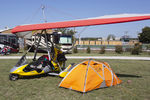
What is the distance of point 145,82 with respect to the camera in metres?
7.38

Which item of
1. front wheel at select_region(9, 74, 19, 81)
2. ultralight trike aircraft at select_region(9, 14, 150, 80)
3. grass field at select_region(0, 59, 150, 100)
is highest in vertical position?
ultralight trike aircraft at select_region(9, 14, 150, 80)

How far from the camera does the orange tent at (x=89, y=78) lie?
594 centimetres

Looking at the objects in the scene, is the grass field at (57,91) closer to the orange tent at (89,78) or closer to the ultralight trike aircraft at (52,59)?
the orange tent at (89,78)

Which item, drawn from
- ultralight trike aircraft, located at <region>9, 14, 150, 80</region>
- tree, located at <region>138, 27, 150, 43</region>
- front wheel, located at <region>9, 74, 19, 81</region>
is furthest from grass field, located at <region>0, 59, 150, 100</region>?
tree, located at <region>138, 27, 150, 43</region>

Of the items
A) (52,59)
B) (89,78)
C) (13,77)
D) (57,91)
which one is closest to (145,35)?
(52,59)

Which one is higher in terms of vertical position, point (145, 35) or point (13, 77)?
point (145, 35)

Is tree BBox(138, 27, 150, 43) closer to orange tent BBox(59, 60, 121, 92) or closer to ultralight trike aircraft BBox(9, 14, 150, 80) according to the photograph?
ultralight trike aircraft BBox(9, 14, 150, 80)

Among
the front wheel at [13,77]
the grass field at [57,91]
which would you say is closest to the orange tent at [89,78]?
the grass field at [57,91]

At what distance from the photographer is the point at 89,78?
6000mm

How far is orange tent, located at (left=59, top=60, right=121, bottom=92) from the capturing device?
5.94 metres

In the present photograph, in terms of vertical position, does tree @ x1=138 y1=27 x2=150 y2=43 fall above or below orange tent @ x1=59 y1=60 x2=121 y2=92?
above

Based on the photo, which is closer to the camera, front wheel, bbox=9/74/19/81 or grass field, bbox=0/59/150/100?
grass field, bbox=0/59/150/100

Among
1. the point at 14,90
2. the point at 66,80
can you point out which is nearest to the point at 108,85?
the point at 66,80

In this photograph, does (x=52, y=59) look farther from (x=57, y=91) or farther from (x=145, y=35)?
(x=145, y=35)
